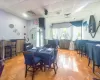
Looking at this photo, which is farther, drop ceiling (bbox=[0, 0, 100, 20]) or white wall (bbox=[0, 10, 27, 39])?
white wall (bbox=[0, 10, 27, 39])

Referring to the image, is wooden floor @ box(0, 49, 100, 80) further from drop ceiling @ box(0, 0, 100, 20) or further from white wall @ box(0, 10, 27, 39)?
drop ceiling @ box(0, 0, 100, 20)

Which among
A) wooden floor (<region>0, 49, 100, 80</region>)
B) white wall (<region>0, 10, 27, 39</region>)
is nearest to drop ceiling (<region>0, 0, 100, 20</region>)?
white wall (<region>0, 10, 27, 39</region>)

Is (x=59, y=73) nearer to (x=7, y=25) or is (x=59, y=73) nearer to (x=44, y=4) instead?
(x=44, y=4)

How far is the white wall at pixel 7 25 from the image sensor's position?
430cm

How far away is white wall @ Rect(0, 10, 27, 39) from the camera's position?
4.30m

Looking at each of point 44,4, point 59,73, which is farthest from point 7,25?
point 59,73

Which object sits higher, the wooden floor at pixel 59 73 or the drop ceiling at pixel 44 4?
the drop ceiling at pixel 44 4

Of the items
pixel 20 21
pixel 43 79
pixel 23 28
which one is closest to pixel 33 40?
pixel 23 28

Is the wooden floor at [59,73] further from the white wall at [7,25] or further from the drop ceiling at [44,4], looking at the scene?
the drop ceiling at [44,4]

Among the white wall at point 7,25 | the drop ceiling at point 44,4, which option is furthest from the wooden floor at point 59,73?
the drop ceiling at point 44,4

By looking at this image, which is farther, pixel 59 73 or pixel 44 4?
pixel 44 4

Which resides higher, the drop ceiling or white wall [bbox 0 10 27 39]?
the drop ceiling

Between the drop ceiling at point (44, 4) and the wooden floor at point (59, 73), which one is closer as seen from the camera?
the wooden floor at point (59, 73)

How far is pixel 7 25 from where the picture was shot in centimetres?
463
